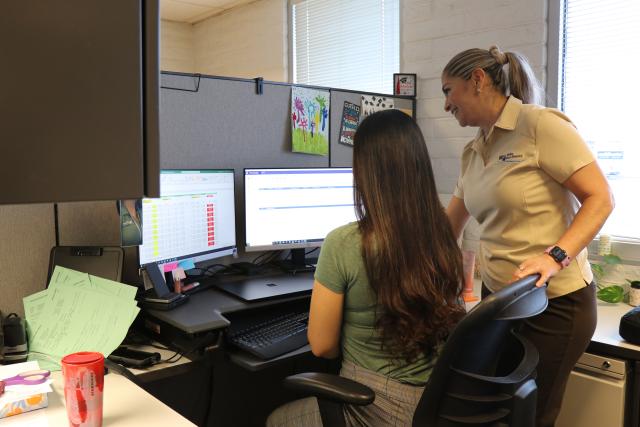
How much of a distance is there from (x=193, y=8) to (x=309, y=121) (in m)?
2.85

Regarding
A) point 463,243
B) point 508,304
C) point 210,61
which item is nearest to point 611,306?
point 463,243

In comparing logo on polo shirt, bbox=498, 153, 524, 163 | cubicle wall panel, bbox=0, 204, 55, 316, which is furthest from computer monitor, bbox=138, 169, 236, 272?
logo on polo shirt, bbox=498, 153, 524, 163

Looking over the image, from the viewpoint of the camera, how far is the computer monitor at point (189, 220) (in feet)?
5.37

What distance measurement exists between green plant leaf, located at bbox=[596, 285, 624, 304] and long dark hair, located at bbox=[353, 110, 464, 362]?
42.0 inches

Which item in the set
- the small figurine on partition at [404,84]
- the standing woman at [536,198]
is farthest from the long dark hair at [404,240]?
the small figurine on partition at [404,84]

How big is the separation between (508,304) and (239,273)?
3.90 feet

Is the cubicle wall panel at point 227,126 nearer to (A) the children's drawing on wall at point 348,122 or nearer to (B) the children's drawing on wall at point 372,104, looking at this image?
(A) the children's drawing on wall at point 348,122

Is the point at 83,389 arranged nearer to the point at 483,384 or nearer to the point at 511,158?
the point at 483,384

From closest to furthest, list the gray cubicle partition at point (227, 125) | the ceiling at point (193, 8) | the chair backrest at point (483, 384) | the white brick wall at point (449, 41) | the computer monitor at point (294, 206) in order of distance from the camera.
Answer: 1. the chair backrest at point (483, 384)
2. the gray cubicle partition at point (227, 125)
3. the computer monitor at point (294, 206)
4. the white brick wall at point (449, 41)
5. the ceiling at point (193, 8)

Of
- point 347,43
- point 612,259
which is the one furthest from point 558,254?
point 347,43

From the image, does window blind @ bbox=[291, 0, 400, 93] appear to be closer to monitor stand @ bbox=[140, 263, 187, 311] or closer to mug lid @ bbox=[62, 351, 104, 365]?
monitor stand @ bbox=[140, 263, 187, 311]

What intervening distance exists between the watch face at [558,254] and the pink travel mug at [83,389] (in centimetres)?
106

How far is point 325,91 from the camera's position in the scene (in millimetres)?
2289

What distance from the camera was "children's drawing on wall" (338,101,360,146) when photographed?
236 centimetres
